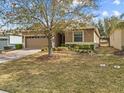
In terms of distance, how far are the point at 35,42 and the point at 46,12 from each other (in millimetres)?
17905

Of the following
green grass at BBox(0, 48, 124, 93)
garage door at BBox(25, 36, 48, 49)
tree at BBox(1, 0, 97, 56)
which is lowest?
green grass at BBox(0, 48, 124, 93)

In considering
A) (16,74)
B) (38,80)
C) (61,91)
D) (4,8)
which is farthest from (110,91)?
(4,8)

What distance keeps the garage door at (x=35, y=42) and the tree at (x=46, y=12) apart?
16675 mm

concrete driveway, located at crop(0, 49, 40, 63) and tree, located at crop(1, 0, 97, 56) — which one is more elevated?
tree, located at crop(1, 0, 97, 56)

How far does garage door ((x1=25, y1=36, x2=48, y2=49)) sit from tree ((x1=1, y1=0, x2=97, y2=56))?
1668cm

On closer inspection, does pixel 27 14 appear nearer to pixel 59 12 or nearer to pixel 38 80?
pixel 59 12

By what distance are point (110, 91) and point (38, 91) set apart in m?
2.67

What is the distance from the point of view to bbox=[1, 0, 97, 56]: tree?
53.9 feet

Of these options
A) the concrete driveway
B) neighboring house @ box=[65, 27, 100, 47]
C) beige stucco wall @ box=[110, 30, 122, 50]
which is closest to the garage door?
neighboring house @ box=[65, 27, 100, 47]

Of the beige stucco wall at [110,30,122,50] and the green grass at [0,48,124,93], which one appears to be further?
the beige stucco wall at [110,30,122,50]

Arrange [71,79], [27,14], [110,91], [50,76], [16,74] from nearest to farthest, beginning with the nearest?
1. [110,91]
2. [71,79]
3. [50,76]
4. [16,74]
5. [27,14]

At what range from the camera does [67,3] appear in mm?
16547

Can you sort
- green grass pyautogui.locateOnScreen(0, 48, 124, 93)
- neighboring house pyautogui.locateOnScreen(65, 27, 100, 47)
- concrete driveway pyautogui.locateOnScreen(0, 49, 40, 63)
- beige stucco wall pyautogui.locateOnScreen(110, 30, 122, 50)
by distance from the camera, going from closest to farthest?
green grass pyautogui.locateOnScreen(0, 48, 124, 93)
concrete driveway pyautogui.locateOnScreen(0, 49, 40, 63)
beige stucco wall pyautogui.locateOnScreen(110, 30, 122, 50)
neighboring house pyautogui.locateOnScreen(65, 27, 100, 47)

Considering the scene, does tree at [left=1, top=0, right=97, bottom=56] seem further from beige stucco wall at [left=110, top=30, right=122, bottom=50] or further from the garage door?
the garage door
